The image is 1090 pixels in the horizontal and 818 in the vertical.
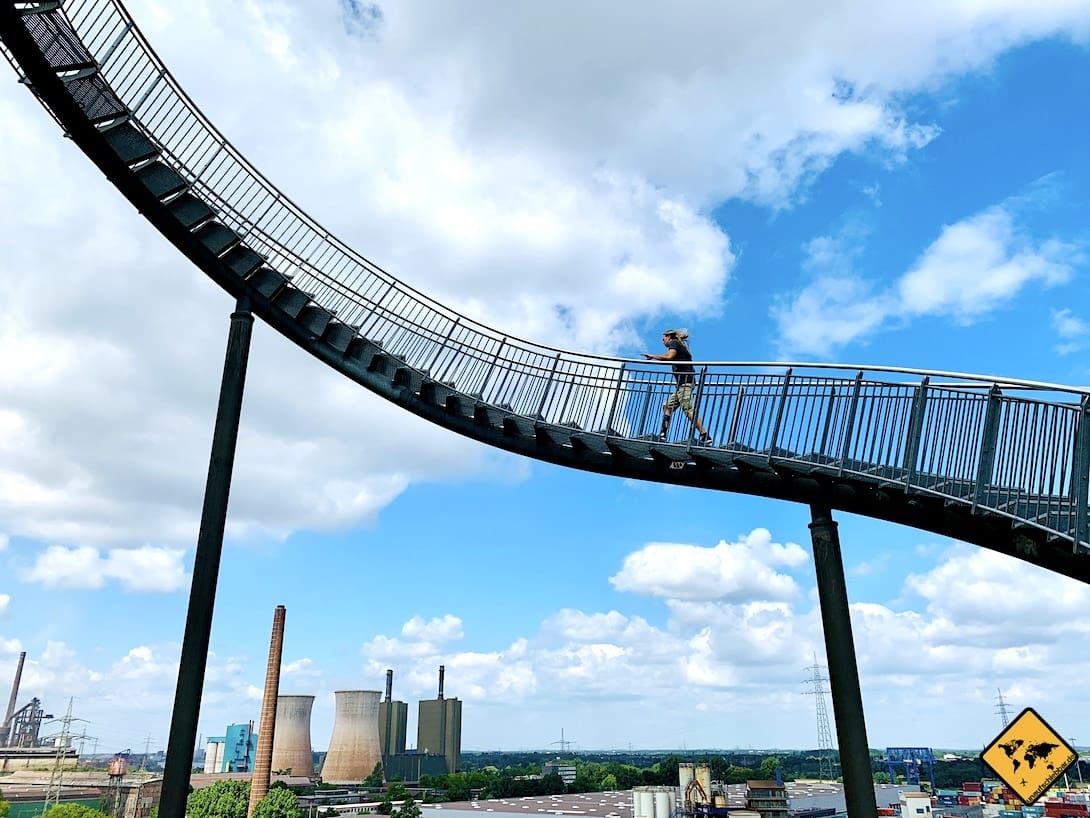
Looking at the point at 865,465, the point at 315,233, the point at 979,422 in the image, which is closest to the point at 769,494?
the point at 865,465

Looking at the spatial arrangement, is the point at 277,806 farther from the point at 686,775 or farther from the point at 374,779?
the point at 374,779

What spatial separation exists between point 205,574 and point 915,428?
31.9 feet

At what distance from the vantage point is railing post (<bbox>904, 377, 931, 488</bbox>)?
1052 cm

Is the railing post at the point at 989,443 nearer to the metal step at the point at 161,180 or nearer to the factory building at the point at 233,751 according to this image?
the metal step at the point at 161,180

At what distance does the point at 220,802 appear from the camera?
5406 centimetres

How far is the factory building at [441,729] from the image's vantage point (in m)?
111

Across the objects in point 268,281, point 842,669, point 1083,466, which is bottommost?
point 842,669

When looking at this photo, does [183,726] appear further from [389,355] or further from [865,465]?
[865,465]

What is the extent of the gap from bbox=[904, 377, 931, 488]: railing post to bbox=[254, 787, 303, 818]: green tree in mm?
51668

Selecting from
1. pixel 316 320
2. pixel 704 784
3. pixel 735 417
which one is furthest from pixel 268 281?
pixel 704 784

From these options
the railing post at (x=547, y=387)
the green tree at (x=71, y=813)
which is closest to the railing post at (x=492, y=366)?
the railing post at (x=547, y=387)

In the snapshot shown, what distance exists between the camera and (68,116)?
1094cm

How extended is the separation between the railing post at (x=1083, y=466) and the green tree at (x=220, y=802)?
5748 cm

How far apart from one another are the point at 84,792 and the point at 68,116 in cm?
8257
